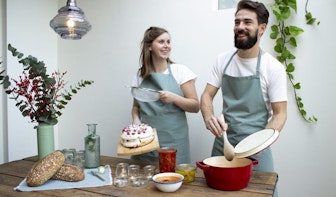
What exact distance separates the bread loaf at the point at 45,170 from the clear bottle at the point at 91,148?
216 millimetres

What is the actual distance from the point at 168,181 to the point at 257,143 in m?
0.38

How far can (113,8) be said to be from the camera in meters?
2.70

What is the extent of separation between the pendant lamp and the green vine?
48.8 inches

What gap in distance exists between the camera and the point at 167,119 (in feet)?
6.29

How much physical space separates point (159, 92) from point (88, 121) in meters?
1.34

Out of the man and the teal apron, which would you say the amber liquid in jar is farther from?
the teal apron

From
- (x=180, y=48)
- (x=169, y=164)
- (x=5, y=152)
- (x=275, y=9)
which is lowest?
(x=5, y=152)

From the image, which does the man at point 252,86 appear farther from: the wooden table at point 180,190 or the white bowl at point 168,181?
the white bowl at point 168,181

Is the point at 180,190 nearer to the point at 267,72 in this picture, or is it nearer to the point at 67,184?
the point at 67,184

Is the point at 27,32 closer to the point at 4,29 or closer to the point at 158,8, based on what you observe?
the point at 4,29

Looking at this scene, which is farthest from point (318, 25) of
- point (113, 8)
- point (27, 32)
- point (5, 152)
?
point (5, 152)

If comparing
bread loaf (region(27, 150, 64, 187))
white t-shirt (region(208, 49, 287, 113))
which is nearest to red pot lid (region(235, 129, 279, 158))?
white t-shirt (region(208, 49, 287, 113))

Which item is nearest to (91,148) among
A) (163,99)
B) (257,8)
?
(163,99)

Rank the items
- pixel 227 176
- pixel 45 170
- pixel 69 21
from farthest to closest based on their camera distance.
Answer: pixel 69 21
pixel 45 170
pixel 227 176
